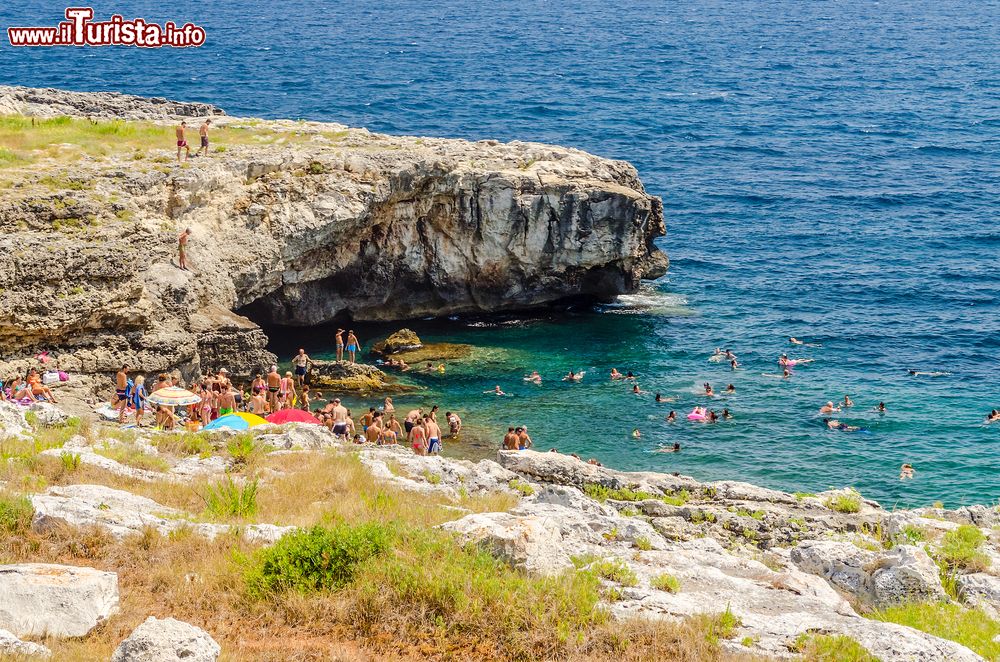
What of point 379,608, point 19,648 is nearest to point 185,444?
point 379,608

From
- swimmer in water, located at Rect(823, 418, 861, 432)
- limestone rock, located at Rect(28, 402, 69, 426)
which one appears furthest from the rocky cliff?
swimmer in water, located at Rect(823, 418, 861, 432)

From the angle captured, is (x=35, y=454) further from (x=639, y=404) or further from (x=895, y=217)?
(x=895, y=217)

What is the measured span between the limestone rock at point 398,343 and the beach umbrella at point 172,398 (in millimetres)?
14590

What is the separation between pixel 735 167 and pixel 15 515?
7137cm

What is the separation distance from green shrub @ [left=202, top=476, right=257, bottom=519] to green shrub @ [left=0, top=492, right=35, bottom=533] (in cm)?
273

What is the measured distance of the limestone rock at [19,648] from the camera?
10.9 m

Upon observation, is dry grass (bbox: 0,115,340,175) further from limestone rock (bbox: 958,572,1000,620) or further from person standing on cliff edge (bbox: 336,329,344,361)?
limestone rock (bbox: 958,572,1000,620)

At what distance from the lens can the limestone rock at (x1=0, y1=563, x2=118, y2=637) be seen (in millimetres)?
11719

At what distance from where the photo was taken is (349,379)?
133ft

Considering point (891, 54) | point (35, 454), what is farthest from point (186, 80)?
point (35, 454)

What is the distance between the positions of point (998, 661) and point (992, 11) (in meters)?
176

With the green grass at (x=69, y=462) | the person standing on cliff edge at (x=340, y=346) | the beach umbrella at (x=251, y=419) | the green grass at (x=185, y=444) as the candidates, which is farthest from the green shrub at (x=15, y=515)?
the person standing on cliff edge at (x=340, y=346)

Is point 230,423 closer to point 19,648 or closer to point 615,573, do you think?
point 615,573

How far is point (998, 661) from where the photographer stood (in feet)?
41.7
